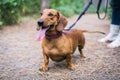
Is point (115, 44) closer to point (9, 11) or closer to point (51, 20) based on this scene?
Result: point (51, 20)

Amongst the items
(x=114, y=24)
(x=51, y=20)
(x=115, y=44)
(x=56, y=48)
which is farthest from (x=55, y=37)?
(x=114, y=24)

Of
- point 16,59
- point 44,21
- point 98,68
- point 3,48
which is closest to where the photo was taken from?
point 44,21

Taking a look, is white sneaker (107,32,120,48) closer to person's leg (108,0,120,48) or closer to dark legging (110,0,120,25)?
person's leg (108,0,120,48)

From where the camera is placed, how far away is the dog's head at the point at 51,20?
3.26 m

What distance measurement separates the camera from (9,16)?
698cm

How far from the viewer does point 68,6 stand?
10125 millimetres

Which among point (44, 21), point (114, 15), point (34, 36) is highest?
A: point (44, 21)

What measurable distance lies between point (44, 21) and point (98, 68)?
1.03m

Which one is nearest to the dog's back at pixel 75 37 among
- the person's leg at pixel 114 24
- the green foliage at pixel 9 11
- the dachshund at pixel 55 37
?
the dachshund at pixel 55 37

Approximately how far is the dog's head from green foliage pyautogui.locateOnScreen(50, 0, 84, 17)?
5570 millimetres

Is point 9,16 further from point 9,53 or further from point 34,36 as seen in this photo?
point 9,53

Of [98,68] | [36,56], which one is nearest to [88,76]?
[98,68]

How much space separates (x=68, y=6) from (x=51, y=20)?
22.4ft

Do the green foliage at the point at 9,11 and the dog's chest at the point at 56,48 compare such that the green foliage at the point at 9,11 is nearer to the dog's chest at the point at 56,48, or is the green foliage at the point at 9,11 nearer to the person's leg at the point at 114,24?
the person's leg at the point at 114,24
